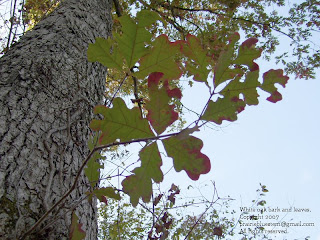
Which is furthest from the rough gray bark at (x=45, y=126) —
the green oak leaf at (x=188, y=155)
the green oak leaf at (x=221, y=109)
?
the green oak leaf at (x=221, y=109)

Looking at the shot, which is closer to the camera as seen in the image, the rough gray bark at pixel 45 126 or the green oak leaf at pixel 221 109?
the green oak leaf at pixel 221 109

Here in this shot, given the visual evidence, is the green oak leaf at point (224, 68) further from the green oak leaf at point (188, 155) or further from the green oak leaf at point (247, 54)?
the green oak leaf at point (188, 155)

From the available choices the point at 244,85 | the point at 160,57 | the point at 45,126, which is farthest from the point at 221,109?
the point at 45,126

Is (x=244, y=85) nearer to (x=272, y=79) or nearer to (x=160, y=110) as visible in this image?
(x=272, y=79)

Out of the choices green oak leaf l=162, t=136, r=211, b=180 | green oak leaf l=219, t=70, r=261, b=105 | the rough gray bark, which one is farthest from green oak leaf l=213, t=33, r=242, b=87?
the rough gray bark

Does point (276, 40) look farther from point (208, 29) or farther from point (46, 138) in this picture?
point (46, 138)

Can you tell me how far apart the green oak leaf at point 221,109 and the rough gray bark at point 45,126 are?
1.50ft

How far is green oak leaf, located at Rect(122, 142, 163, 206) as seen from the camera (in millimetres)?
615

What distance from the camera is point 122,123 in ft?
1.93

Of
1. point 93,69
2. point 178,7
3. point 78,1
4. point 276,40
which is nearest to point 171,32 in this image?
point 178,7

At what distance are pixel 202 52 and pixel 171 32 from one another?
15.9 feet

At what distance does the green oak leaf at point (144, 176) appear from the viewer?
0.62 meters

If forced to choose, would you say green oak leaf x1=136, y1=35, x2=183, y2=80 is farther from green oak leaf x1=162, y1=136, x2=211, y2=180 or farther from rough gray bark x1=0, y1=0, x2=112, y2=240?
rough gray bark x1=0, y1=0, x2=112, y2=240

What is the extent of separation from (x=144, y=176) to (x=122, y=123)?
0.45 ft
